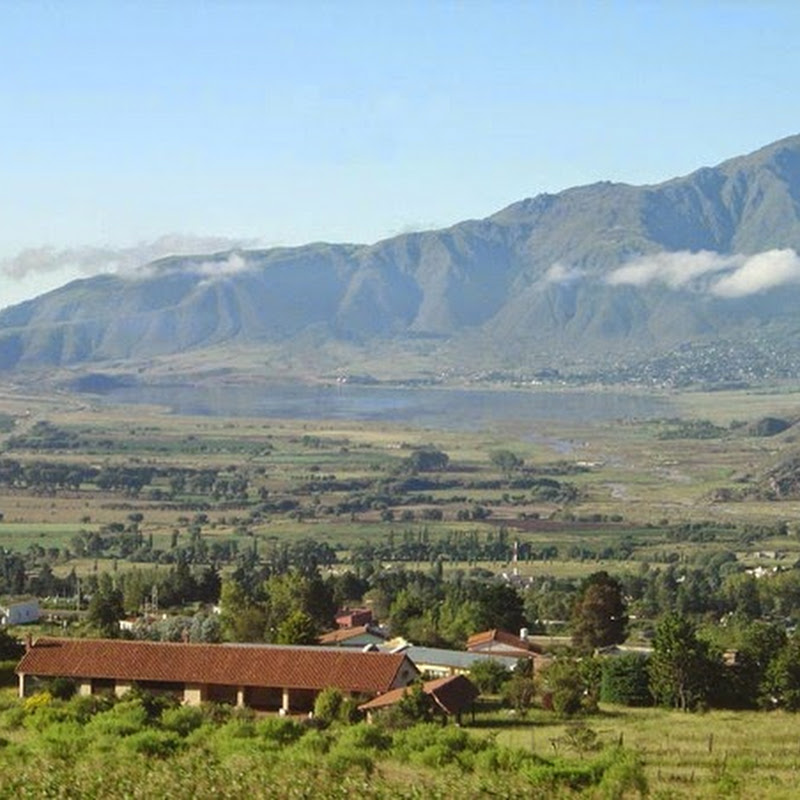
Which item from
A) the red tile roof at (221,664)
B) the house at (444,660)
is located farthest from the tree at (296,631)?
the red tile roof at (221,664)

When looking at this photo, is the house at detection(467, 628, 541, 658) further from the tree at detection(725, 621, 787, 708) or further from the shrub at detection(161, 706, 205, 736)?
the shrub at detection(161, 706, 205, 736)

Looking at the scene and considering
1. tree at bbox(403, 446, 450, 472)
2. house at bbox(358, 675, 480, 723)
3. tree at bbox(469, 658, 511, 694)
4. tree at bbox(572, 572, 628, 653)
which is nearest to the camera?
house at bbox(358, 675, 480, 723)

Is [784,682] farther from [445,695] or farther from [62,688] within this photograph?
[62,688]

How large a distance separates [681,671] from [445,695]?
407 cm

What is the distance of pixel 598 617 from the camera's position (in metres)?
33.0

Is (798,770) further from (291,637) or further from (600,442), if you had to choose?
(600,442)

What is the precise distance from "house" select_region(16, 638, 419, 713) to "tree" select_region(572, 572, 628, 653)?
8899mm

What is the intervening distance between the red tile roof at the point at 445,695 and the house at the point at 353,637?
6574mm

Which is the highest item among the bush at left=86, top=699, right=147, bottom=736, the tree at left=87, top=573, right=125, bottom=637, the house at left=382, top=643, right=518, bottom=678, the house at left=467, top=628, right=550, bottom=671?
the bush at left=86, top=699, right=147, bottom=736

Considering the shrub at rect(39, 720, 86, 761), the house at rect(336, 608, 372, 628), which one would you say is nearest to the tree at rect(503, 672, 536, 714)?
the shrub at rect(39, 720, 86, 761)

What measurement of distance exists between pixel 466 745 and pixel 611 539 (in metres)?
44.4

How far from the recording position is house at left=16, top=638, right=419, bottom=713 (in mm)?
23875

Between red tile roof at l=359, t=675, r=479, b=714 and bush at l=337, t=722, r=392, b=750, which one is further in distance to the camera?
red tile roof at l=359, t=675, r=479, b=714

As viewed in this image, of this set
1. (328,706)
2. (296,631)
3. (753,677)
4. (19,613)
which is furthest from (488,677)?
(19,613)
